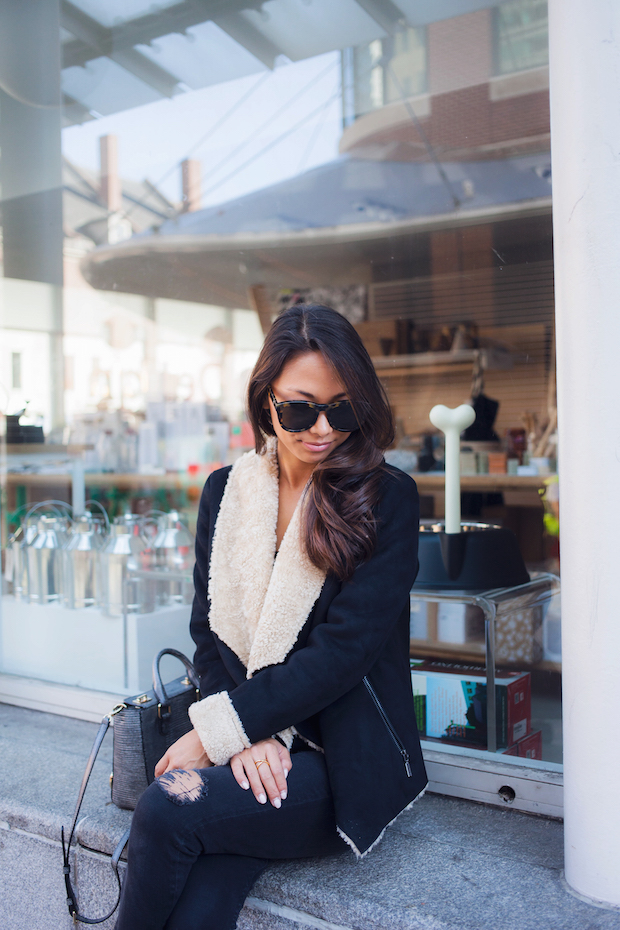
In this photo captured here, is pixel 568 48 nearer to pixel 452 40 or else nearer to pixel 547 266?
pixel 547 266

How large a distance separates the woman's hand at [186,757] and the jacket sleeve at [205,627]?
6.6 inches

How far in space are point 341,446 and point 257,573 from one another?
319 millimetres

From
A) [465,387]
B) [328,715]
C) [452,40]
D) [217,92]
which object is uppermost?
[452,40]

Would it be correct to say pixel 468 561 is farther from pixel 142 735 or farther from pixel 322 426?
pixel 142 735

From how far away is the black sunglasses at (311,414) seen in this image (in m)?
1.54

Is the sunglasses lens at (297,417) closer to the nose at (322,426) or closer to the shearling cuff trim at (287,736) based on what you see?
the nose at (322,426)

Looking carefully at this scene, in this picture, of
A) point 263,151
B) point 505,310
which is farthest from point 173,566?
point 263,151

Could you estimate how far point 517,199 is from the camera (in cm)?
422

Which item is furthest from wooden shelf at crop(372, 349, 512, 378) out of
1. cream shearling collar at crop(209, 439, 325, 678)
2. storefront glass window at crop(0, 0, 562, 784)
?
cream shearling collar at crop(209, 439, 325, 678)

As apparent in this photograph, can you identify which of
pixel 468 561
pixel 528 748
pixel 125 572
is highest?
pixel 468 561

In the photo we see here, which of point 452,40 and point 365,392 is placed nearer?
point 365,392

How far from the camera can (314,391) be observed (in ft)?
5.07

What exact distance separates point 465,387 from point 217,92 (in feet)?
8.73

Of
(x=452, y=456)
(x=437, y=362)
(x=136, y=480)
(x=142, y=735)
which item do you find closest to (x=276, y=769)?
(x=142, y=735)
